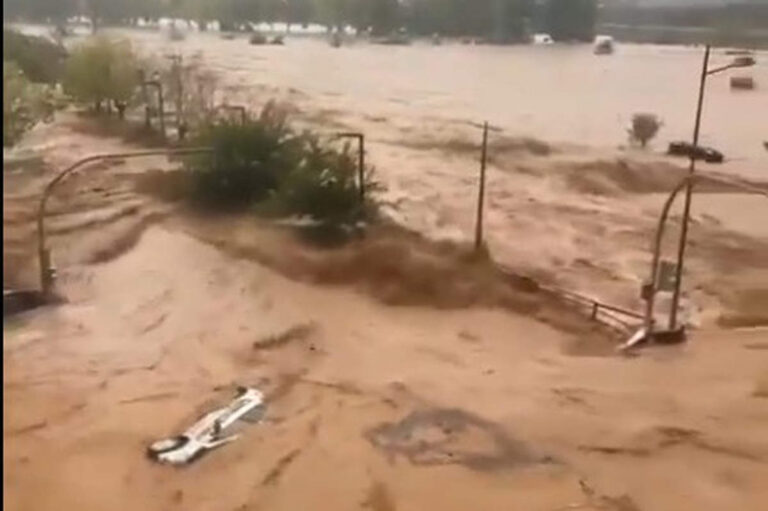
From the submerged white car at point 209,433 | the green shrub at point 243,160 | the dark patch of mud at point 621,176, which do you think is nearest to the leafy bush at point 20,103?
the green shrub at point 243,160

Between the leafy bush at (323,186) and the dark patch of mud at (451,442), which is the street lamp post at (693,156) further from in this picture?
the leafy bush at (323,186)

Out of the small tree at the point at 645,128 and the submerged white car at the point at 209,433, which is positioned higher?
the small tree at the point at 645,128

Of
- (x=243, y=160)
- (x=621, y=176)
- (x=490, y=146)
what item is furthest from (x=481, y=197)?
(x=243, y=160)

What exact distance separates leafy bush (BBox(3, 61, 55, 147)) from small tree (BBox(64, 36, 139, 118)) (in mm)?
35

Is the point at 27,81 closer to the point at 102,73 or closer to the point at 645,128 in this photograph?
the point at 102,73

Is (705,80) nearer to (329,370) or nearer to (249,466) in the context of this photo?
(329,370)

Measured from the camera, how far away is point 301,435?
972 mm

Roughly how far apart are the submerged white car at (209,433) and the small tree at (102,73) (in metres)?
0.29

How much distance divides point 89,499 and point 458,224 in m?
0.47

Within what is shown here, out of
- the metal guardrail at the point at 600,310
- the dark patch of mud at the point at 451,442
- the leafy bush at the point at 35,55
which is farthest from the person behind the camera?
the metal guardrail at the point at 600,310

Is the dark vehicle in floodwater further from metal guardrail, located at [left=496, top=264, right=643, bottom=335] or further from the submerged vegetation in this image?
the submerged vegetation

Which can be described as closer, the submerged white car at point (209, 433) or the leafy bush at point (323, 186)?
the submerged white car at point (209, 433)

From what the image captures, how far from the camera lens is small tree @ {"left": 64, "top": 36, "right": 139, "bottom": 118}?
3.03 ft

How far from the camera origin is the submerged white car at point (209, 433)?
0.92 metres
